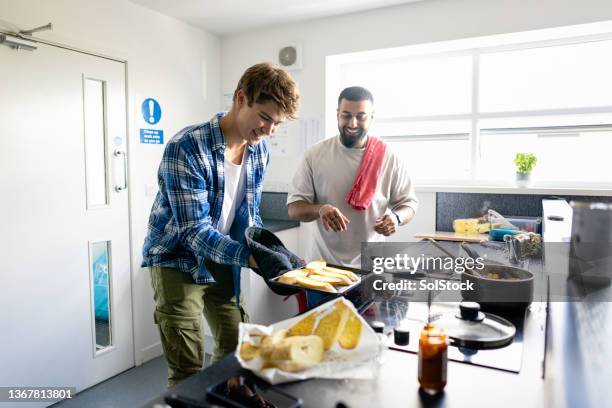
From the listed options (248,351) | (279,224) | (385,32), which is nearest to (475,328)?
(248,351)

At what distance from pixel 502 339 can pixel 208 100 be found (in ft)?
9.72

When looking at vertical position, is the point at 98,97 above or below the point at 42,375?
above

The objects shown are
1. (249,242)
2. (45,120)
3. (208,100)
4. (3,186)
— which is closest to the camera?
(249,242)

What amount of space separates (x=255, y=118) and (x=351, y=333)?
817 mm

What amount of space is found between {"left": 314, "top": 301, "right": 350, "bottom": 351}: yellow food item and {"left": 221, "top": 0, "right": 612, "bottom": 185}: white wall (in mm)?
2369

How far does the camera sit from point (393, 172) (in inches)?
86.1

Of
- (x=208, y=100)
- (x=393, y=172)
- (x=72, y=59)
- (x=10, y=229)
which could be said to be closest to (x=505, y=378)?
(x=393, y=172)

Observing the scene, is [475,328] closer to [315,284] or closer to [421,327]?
[421,327]

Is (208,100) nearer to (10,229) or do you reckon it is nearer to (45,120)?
(45,120)

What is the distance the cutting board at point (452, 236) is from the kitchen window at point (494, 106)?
17.5 inches

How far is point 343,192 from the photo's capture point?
212cm

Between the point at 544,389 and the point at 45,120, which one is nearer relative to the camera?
the point at 544,389

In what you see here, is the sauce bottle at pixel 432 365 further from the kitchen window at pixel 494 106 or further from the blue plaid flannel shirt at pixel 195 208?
the kitchen window at pixel 494 106

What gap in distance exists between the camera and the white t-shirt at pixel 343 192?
208 cm
